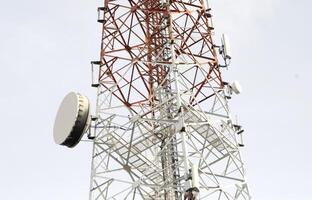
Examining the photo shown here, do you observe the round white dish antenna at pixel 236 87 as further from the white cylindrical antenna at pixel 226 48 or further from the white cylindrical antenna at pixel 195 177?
the white cylindrical antenna at pixel 195 177

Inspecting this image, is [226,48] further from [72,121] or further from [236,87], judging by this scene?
[72,121]

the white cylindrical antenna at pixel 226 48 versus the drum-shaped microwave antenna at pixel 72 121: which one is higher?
the white cylindrical antenna at pixel 226 48

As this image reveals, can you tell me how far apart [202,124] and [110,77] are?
20.9ft

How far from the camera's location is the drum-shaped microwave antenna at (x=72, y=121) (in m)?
23.8

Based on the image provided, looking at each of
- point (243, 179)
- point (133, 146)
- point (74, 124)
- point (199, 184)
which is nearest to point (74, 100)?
point (74, 124)

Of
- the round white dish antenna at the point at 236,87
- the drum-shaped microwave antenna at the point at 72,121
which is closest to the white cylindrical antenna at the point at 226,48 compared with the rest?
the round white dish antenna at the point at 236,87

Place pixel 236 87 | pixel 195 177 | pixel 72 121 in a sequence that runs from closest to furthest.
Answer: pixel 195 177 → pixel 72 121 → pixel 236 87

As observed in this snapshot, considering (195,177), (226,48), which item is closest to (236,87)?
(226,48)

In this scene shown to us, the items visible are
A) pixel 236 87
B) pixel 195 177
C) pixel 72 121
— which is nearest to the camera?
pixel 195 177

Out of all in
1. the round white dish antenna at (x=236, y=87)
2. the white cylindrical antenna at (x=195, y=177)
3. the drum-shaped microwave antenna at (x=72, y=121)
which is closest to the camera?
the white cylindrical antenna at (x=195, y=177)

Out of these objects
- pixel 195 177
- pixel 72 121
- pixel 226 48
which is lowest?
pixel 195 177

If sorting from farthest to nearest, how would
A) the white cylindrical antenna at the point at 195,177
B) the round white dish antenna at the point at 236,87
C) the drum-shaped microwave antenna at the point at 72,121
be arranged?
1. the round white dish antenna at the point at 236,87
2. the drum-shaped microwave antenna at the point at 72,121
3. the white cylindrical antenna at the point at 195,177

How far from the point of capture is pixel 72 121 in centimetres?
2400

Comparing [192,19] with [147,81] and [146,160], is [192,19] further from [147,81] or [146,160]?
[146,160]
